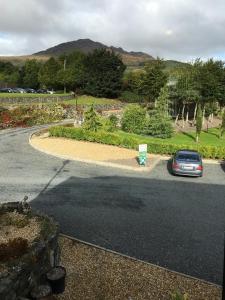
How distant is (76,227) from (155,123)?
92.2ft

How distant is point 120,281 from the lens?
11.8 m

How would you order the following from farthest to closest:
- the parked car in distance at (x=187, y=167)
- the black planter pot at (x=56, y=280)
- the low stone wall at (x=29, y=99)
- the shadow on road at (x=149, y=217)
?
1. the low stone wall at (x=29, y=99)
2. the parked car in distance at (x=187, y=167)
3. the shadow on road at (x=149, y=217)
4. the black planter pot at (x=56, y=280)

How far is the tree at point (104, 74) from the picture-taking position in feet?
270

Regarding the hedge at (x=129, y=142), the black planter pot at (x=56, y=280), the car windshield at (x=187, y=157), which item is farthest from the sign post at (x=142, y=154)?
the black planter pot at (x=56, y=280)

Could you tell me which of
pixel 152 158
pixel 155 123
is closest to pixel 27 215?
pixel 152 158

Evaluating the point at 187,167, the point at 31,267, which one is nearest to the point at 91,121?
the point at 187,167

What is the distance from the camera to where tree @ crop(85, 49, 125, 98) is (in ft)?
270

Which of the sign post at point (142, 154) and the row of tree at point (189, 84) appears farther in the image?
the row of tree at point (189, 84)

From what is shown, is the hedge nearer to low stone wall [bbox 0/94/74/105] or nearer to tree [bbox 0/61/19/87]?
low stone wall [bbox 0/94/74/105]

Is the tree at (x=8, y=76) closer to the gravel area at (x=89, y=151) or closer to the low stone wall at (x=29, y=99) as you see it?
the low stone wall at (x=29, y=99)

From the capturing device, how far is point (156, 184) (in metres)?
23.9

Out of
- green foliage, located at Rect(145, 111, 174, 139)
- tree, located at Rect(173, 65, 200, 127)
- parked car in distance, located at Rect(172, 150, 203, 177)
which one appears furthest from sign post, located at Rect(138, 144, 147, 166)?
tree, located at Rect(173, 65, 200, 127)

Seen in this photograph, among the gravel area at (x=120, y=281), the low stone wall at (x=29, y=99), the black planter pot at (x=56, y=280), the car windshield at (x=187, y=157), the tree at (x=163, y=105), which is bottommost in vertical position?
the gravel area at (x=120, y=281)

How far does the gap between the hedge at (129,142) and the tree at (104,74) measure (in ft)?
145
